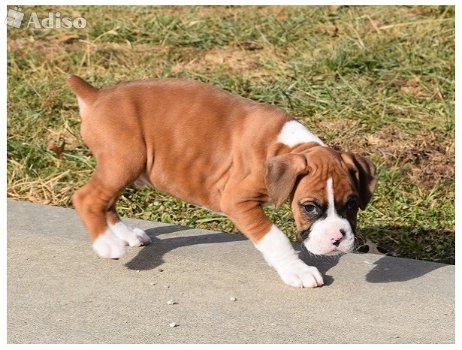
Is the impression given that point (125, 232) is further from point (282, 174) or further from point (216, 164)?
point (282, 174)

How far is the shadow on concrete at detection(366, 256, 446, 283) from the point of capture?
5.47m

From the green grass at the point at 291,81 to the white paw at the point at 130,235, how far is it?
0.74 metres

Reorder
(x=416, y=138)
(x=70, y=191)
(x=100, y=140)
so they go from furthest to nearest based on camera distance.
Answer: (x=416, y=138), (x=70, y=191), (x=100, y=140)

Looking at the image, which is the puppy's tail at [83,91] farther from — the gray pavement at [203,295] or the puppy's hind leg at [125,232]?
the gray pavement at [203,295]

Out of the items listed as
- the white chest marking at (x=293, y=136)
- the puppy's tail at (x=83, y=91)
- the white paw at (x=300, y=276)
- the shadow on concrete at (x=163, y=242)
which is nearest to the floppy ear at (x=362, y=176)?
the white chest marking at (x=293, y=136)

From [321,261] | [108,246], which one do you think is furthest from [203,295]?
[321,261]

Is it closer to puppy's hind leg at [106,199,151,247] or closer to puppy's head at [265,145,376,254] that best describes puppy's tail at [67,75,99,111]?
puppy's hind leg at [106,199,151,247]

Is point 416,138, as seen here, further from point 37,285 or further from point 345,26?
point 37,285

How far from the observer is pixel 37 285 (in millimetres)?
5340

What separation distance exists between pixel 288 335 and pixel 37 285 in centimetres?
149

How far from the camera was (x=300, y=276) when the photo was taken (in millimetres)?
5316

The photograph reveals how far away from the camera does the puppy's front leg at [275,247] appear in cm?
529

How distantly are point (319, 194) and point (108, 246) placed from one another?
4.13 feet

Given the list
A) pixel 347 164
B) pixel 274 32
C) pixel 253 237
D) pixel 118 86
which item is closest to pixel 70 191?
pixel 118 86
